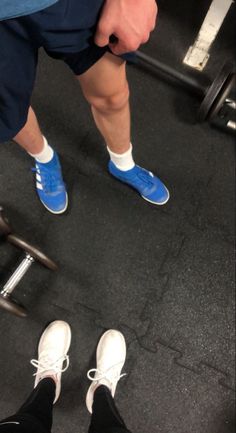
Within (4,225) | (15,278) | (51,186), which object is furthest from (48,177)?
(15,278)

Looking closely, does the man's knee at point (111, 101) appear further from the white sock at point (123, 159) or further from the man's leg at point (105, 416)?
the man's leg at point (105, 416)

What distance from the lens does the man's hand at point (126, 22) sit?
56cm

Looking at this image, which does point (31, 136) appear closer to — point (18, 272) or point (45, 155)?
point (45, 155)

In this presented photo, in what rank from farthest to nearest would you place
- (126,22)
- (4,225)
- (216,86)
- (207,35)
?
(207,35) < (216,86) < (4,225) < (126,22)

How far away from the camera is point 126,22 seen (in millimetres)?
566

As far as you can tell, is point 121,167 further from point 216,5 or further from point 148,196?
point 216,5

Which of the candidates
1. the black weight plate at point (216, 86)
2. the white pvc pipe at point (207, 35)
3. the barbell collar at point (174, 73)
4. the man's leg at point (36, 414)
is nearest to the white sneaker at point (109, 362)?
the man's leg at point (36, 414)

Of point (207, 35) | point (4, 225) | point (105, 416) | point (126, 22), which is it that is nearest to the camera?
point (126, 22)

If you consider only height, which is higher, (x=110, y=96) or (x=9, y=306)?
(x=110, y=96)

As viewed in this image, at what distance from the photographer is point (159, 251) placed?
1247mm

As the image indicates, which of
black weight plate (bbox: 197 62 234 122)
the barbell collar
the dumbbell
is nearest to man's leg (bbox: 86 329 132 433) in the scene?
the dumbbell

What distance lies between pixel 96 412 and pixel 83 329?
0.87ft

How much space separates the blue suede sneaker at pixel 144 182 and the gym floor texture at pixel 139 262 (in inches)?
1.5

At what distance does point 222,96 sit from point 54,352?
0.97 metres
